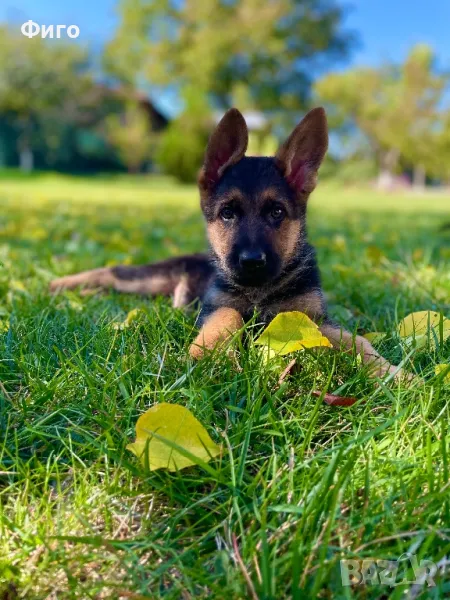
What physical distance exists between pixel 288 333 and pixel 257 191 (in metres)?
1.10

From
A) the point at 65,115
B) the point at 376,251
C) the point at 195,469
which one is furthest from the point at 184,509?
the point at 65,115

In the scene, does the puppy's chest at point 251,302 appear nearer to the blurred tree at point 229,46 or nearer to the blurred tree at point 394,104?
the blurred tree at point 229,46

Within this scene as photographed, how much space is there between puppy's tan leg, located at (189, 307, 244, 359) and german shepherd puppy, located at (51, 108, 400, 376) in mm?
11

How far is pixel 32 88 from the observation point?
140 ft

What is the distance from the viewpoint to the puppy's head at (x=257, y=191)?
3.05m

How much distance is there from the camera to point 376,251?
5137 mm

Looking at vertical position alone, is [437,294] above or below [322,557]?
above

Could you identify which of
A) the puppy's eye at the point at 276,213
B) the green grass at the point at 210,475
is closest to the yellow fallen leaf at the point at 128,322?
the green grass at the point at 210,475

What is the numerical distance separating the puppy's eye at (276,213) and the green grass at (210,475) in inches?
35.1

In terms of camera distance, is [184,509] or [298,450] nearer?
[184,509]

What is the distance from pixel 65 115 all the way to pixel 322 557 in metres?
49.3

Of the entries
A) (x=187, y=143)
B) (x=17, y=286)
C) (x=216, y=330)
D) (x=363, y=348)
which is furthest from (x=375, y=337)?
(x=187, y=143)

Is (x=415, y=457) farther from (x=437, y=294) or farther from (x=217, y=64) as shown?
(x=217, y=64)

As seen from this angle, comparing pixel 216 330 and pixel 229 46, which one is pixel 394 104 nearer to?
pixel 229 46
